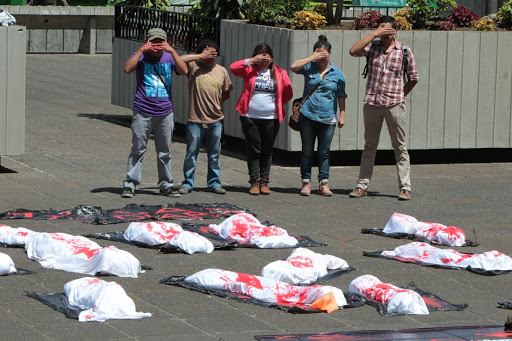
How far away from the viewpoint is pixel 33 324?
6.89 meters

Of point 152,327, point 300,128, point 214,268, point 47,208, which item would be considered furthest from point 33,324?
point 300,128

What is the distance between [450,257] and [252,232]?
1.71 meters

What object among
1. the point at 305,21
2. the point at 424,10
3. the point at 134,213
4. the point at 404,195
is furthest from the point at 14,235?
the point at 424,10

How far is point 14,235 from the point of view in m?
9.20

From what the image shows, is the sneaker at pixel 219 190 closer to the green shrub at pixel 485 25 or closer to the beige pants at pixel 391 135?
the beige pants at pixel 391 135

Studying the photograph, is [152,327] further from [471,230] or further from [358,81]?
[358,81]

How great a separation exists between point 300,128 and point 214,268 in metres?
4.03

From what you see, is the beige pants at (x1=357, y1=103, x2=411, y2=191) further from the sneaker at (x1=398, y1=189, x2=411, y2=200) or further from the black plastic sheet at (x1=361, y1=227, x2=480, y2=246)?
the black plastic sheet at (x1=361, y1=227, x2=480, y2=246)

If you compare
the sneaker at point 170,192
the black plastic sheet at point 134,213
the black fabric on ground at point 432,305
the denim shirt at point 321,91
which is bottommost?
the black fabric on ground at point 432,305

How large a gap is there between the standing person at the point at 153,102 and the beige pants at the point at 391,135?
7.01ft

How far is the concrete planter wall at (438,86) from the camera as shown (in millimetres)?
14523

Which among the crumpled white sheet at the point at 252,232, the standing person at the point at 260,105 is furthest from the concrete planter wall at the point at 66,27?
the crumpled white sheet at the point at 252,232

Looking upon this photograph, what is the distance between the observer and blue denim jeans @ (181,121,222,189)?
1223cm

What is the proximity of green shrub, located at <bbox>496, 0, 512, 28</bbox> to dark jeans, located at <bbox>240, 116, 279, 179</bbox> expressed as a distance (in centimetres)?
484
